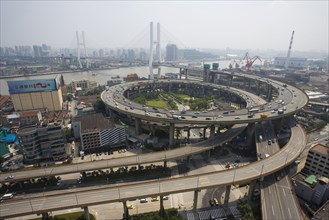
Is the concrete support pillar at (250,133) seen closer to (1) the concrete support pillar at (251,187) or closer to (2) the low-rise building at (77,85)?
(1) the concrete support pillar at (251,187)

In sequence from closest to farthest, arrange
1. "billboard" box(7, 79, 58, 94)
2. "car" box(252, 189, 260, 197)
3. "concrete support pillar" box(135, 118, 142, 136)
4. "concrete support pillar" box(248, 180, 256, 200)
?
"concrete support pillar" box(248, 180, 256, 200) < "car" box(252, 189, 260, 197) < "concrete support pillar" box(135, 118, 142, 136) < "billboard" box(7, 79, 58, 94)

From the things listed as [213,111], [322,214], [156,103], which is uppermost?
[213,111]

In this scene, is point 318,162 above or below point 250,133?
below

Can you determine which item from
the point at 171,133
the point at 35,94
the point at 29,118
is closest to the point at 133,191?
the point at 171,133

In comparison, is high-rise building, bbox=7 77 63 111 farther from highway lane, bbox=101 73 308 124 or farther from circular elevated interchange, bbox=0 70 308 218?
circular elevated interchange, bbox=0 70 308 218

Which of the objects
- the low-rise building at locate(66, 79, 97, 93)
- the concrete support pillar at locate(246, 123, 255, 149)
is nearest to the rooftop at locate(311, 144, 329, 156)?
the concrete support pillar at locate(246, 123, 255, 149)

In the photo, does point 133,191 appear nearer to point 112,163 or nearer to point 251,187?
point 112,163

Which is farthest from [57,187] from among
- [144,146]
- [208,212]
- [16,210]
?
[208,212]
